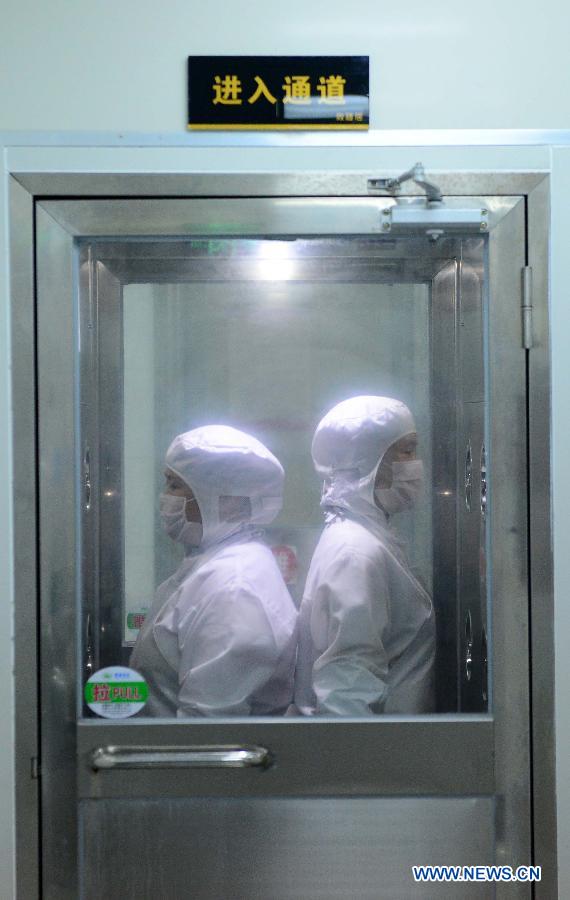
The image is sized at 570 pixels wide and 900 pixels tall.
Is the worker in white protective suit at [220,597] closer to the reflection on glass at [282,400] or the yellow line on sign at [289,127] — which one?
the reflection on glass at [282,400]

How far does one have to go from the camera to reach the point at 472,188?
1.57 metres

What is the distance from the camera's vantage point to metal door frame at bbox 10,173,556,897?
1.56m

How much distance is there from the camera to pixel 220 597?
1.62 m

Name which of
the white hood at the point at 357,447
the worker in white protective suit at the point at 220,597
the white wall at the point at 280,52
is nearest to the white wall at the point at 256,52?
the white wall at the point at 280,52

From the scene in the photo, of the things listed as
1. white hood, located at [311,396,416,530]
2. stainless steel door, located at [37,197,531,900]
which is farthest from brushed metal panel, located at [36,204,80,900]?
white hood, located at [311,396,416,530]

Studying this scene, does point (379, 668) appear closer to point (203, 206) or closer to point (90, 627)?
point (90, 627)

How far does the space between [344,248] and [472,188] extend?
0.25m

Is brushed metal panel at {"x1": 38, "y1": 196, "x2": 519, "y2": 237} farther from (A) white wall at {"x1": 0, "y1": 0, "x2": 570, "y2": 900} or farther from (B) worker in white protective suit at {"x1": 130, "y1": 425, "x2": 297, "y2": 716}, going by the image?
(B) worker in white protective suit at {"x1": 130, "y1": 425, "x2": 297, "y2": 716}

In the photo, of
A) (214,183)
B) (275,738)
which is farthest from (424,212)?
(275,738)

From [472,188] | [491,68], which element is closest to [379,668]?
[472,188]

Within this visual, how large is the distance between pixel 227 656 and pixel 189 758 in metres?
0.19

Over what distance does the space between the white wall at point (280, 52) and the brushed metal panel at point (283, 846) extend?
123 centimetres

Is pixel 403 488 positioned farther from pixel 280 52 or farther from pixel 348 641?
pixel 280 52

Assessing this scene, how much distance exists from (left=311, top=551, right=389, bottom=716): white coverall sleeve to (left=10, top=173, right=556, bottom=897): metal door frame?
29 centimetres
